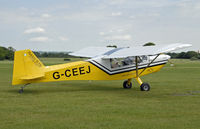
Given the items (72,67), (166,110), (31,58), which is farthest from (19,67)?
(166,110)

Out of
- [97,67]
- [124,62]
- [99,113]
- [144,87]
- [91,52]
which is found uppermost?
[91,52]

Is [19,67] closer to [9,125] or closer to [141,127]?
[9,125]

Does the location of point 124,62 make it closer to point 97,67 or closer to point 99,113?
point 97,67

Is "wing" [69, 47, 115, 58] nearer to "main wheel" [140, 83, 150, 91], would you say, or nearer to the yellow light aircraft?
the yellow light aircraft

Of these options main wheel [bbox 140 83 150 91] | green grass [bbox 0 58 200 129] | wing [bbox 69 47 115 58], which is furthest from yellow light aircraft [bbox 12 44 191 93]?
wing [bbox 69 47 115 58]

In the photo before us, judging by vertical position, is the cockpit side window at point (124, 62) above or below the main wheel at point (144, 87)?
above

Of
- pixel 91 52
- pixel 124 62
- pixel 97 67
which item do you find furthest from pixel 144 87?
pixel 91 52

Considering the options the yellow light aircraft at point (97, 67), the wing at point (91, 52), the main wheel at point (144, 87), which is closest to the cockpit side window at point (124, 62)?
the yellow light aircraft at point (97, 67)

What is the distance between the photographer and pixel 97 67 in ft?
43.0

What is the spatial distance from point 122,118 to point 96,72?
615cm

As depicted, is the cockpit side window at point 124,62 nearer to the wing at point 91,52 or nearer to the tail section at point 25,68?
the wing at point 91,52

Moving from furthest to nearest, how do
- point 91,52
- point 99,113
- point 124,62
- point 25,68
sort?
point 91,52 → point 124,62 → point 25,68 → point 99,113

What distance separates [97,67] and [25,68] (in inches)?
135

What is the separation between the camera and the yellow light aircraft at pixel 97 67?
11.4m
